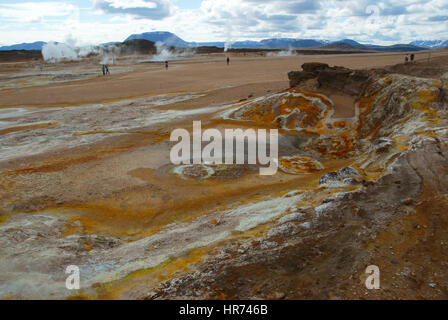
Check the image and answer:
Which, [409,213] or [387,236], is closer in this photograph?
[387,236]

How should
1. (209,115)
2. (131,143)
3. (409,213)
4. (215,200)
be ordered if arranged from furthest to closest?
1. (209,115)
2. (131,143)
3. (215,200)
4. (409,213)

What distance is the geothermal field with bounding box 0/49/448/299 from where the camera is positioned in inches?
157

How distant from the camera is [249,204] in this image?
698cm

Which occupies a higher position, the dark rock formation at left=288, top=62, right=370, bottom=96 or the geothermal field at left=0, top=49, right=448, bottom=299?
the dark rock formation at left=288, top=62, right=370, bottom=96

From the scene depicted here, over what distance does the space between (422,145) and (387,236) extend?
344cm

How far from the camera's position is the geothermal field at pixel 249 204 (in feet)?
13.1

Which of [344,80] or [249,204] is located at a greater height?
[344,80]

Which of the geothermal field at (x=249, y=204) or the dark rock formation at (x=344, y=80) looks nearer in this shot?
the geothermal field at (x=249, y=204)

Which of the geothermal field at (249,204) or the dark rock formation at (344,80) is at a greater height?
the dark rock formation at (344,80)

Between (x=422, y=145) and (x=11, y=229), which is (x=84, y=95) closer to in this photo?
(x=11, y=229)

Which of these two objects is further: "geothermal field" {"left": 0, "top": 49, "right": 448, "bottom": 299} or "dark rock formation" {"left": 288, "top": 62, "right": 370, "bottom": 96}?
"dark rock formation" {"left": 288, "top": 62, "right": 370, "bottom": 96}

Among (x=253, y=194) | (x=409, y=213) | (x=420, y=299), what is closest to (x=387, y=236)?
(x=409, y=213)

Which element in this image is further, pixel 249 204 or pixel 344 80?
pixel 344 80
